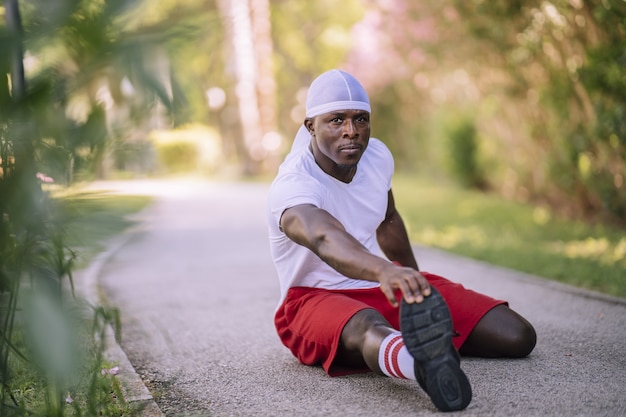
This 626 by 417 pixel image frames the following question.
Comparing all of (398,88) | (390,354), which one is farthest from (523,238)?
(398,88)

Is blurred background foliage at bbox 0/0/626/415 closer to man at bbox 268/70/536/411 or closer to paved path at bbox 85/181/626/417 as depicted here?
paved path at bbox 85/181/626/417

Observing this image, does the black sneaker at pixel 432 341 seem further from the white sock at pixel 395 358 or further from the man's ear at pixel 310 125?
the man's ear at pixel 310 125

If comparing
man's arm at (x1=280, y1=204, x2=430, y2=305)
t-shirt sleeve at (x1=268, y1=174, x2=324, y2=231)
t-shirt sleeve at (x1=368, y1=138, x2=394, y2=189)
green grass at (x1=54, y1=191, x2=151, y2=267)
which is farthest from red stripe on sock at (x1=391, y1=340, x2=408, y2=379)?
green grass at (x1=54, y1=191, x2=151, y2=267)

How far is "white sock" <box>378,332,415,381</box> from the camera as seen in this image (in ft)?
11.1

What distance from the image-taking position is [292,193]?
12.4 feet

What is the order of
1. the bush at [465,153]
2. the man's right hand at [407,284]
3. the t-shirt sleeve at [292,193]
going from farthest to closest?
the bush at [465,153] → the t-shirt sleeve at [292,193] → the man's right hand at [407,284]

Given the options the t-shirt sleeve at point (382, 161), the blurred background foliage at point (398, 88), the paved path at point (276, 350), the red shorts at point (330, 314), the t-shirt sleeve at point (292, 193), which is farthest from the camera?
the t-shirt sleeve at point (382, 161)

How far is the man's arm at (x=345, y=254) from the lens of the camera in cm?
312

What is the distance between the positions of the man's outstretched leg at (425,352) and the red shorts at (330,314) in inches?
10.8

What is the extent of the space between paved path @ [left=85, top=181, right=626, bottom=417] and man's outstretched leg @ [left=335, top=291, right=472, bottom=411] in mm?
155

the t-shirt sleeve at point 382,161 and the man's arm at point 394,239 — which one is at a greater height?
the t-shirt sleeve at point 382,161

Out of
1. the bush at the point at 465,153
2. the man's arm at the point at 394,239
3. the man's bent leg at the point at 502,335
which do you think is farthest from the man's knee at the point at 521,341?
the bush at the point at 465,153

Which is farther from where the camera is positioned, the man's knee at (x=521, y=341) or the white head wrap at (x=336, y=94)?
the man's knee at (x=521, y=341)

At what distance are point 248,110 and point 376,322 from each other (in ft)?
65.1
